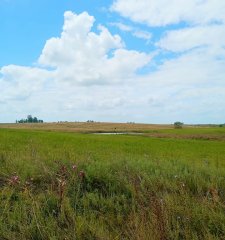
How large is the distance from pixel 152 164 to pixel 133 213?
295cm

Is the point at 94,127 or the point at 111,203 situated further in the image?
the point at 94,127

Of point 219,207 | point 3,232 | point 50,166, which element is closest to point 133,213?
point 219,207

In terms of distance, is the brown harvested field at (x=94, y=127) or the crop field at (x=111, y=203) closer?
the crop field at (x=111, y=203)

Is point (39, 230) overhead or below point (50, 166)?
below

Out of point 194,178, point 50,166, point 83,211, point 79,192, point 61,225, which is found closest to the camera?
point 61,225

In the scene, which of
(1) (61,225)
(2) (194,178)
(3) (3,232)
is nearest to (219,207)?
(2) (194,178)

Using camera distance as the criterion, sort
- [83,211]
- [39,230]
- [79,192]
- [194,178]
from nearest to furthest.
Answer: [39,230] < [83,211] < [79,192] < [194,178]

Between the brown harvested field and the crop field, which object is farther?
the brown harvested field

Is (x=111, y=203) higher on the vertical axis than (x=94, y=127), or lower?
lower

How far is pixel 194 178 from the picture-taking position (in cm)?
643

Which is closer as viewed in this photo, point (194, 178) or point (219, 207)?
point (219, 207)

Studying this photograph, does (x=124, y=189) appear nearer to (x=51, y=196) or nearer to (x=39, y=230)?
(x=51, y=196)

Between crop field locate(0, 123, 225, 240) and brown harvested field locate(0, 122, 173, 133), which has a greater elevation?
brown harvested field locate(0, 122, 173, 133)

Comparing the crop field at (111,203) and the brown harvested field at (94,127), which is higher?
the brown harvested field at (94,127)
